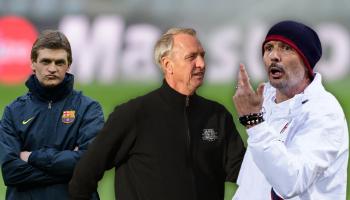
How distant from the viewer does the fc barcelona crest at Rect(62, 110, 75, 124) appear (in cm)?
507

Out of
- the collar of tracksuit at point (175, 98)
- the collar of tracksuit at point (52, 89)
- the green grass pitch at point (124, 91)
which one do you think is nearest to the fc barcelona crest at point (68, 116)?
the collar of tracksuit at point (52, 89)

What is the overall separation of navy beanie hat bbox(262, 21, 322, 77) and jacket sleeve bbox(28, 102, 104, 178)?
60.2 inches

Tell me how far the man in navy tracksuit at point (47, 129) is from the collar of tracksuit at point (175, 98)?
78 centimetres

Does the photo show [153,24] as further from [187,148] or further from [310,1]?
[187,148]

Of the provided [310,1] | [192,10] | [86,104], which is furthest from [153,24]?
[86,104]

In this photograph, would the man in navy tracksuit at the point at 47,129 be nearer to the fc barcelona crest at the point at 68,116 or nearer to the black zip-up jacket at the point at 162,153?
the fc barcelona crest at the point at 68,116

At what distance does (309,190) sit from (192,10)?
18.6 m

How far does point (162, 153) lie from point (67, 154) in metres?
0.82

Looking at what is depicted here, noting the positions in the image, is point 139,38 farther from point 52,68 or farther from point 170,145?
point 170,145

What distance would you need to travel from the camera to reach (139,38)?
20094 mm

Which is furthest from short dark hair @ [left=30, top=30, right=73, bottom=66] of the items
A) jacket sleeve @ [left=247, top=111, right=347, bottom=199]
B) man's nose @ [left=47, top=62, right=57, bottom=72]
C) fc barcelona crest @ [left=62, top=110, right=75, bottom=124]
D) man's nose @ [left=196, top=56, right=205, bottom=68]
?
jacket sleeve @ [left=247, top=111, right=347, bottom=199]

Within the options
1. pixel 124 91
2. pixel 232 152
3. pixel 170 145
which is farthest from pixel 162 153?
pixel 124 91

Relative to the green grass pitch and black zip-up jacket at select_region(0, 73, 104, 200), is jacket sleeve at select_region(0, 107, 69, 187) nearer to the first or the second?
black zip-up jacket at select_region(0, 73, 104, 200)

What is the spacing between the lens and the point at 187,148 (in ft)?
14.4
